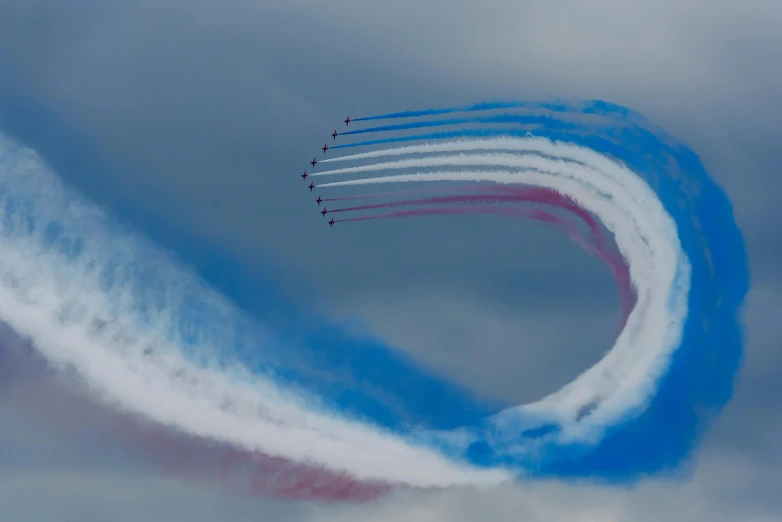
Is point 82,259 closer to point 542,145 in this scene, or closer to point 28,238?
point 28,238

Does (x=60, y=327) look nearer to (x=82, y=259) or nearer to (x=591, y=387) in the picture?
(x=82, y=259)

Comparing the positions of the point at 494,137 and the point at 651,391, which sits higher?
the point at 494,137

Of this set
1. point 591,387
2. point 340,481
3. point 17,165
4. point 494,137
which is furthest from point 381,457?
point 17,165

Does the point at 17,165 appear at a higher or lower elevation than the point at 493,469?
higher

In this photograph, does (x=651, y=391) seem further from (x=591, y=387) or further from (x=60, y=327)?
(x=60, y=327)

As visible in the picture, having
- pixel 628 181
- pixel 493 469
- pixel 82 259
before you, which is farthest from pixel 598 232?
pixel 82 259

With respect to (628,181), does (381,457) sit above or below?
below

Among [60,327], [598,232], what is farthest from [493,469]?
[60,327]
